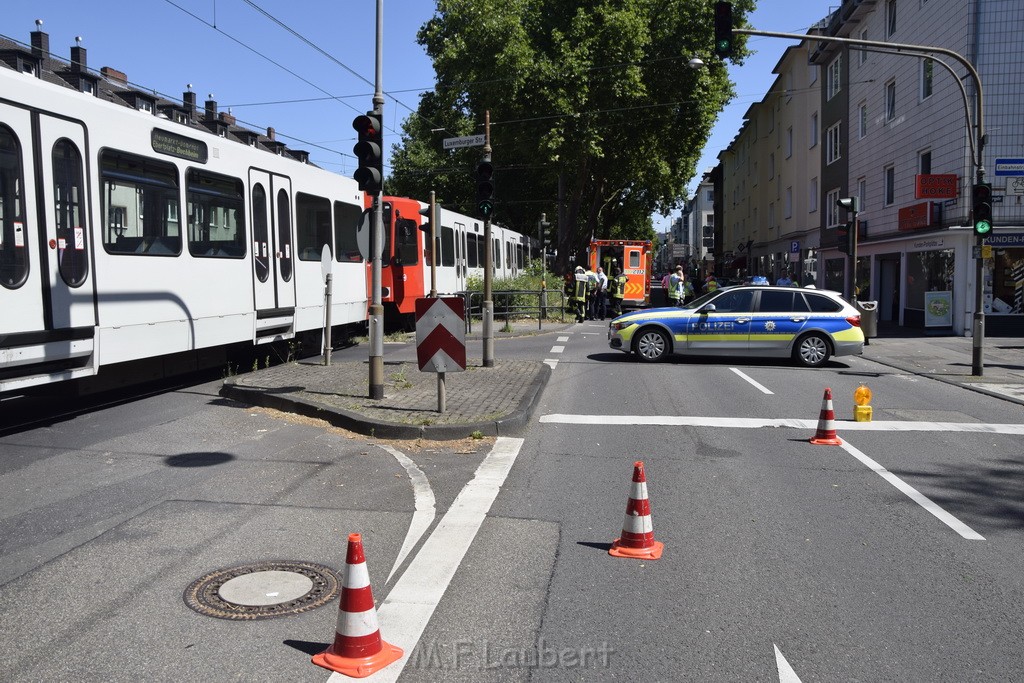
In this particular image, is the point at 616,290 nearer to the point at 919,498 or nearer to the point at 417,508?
the point at 919,498

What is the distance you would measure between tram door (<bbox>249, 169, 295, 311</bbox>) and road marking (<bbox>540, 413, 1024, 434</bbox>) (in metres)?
5.08

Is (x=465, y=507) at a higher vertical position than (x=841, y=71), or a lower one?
lower

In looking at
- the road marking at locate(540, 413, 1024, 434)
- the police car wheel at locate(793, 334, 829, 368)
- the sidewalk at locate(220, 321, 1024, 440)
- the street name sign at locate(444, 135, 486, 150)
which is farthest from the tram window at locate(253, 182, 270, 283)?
the police car wheel at locate(793, 334, 829, 368)

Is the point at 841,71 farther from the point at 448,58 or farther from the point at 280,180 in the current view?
the point at 280,180

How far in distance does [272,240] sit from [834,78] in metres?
29.0

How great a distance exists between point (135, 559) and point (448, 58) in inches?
1155

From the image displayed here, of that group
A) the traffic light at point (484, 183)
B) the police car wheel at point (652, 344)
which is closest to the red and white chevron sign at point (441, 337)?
the traffic light at point (484, 183)

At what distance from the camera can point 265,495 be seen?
6.33 m

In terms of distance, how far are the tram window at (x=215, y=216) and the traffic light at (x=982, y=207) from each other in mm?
11850

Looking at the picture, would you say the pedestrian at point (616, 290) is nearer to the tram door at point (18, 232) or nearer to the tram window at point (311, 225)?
the tram window at point (311, 225)

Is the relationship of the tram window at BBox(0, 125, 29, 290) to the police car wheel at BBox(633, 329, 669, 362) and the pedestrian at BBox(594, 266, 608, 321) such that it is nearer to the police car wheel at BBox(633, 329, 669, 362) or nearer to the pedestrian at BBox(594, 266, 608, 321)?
the police car wheel at BBox(633, 329, 669, 362)

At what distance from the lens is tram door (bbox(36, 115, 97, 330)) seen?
8.08m

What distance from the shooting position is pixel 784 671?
142 inches

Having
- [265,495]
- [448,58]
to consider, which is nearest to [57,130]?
[265,495]
